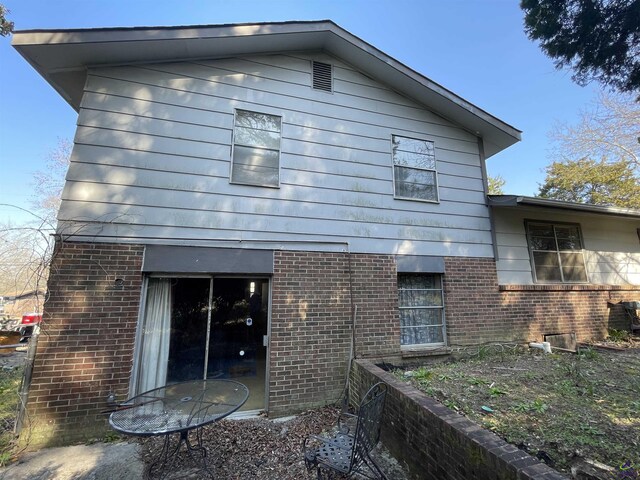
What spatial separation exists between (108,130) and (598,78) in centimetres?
850

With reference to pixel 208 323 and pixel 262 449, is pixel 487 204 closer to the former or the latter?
pixel 208 323

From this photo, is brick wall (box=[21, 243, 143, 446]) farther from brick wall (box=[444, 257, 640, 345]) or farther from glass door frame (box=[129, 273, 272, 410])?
brick wall (box=[444, 257, 640, 345])

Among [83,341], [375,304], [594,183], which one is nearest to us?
[83,341]

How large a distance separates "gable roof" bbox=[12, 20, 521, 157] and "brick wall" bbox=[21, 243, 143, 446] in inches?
121

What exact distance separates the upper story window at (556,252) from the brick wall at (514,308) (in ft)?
1.14

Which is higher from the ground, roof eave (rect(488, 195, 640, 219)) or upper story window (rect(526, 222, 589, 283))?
roof eave (rect(488, 195, 640, 219))

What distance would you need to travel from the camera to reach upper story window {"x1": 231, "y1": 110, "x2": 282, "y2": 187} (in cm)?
545

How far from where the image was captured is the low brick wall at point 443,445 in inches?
80.0

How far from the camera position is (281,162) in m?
5.63

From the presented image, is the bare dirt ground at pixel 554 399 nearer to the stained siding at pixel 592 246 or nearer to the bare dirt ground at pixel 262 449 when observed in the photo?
the bare dirt ground at pixel 262 449

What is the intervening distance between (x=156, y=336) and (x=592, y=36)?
8.78 m

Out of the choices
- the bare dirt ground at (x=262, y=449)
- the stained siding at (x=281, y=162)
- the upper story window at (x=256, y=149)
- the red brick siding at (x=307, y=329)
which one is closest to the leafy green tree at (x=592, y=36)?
the stained siding at (x=281, y=162)

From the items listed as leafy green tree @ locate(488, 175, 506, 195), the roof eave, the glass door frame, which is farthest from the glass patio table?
leafy green tree @ locate(488, 175, 506, 195)

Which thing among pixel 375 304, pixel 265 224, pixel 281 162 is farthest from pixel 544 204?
pixel 265 224
